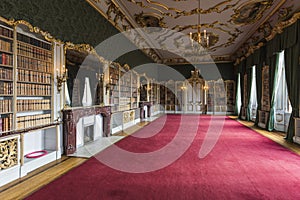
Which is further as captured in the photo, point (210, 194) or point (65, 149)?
point (65, 149)

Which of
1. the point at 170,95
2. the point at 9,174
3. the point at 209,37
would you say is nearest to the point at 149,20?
the point at 209,37

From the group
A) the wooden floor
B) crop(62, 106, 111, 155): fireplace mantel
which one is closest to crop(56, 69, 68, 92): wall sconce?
crop(62, 106, 111, 155): fireplace mantel

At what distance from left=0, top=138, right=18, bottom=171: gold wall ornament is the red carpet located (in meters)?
0.72

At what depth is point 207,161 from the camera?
3.83m

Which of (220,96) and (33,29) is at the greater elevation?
(33,29)

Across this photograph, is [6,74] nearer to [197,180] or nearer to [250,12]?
[197,180]

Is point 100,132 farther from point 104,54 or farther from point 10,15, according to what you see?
point 10,15

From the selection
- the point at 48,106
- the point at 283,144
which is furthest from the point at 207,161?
the point at 48,106

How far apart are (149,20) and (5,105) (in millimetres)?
5643

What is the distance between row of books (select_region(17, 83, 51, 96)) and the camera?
3205mm

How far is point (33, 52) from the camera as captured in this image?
11.3 ft

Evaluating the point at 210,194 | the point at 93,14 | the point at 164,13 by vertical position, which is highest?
the point at 164,13

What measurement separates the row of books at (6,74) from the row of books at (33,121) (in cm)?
69

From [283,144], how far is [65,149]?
5.59 meters
